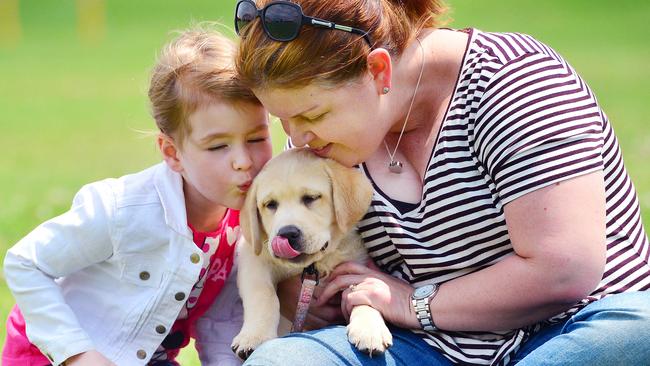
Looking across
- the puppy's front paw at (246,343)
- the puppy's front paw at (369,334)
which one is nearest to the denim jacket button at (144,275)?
the puppy's front paw at (246,343)

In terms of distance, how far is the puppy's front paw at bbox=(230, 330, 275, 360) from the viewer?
3.46m

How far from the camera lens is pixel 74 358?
350cm

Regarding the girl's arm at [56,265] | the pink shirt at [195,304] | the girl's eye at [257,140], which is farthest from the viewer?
the pink shirt at [195,304]

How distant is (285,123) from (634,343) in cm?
141

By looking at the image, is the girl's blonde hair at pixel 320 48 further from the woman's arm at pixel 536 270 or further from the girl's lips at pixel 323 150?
the woman's arm at pixel 536 270

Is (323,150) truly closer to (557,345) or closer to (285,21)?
(285,21)

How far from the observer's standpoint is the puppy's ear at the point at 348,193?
346 centimetres

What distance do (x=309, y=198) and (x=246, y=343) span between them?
557 millimetres

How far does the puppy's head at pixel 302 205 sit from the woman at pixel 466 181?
0.28ft

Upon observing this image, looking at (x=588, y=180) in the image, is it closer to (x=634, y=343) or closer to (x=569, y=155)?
(x=569, y=155)

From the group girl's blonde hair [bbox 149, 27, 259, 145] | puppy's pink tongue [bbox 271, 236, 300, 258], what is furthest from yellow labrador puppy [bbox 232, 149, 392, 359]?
girl's blonde hair [bbox 149, 27, 259, 145]

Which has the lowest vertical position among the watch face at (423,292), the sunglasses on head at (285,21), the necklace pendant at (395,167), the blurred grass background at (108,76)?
the blurred grass background at (108,76)

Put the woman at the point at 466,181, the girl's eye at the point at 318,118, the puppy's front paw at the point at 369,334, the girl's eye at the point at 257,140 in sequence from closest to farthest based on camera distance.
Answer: the woman at the point at 466,181
the puppy's front paw at the point at 369,334
the girl's eye at the point at 318,118
the girl's eye at the point at 257,140

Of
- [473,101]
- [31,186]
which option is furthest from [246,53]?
[31,186]
